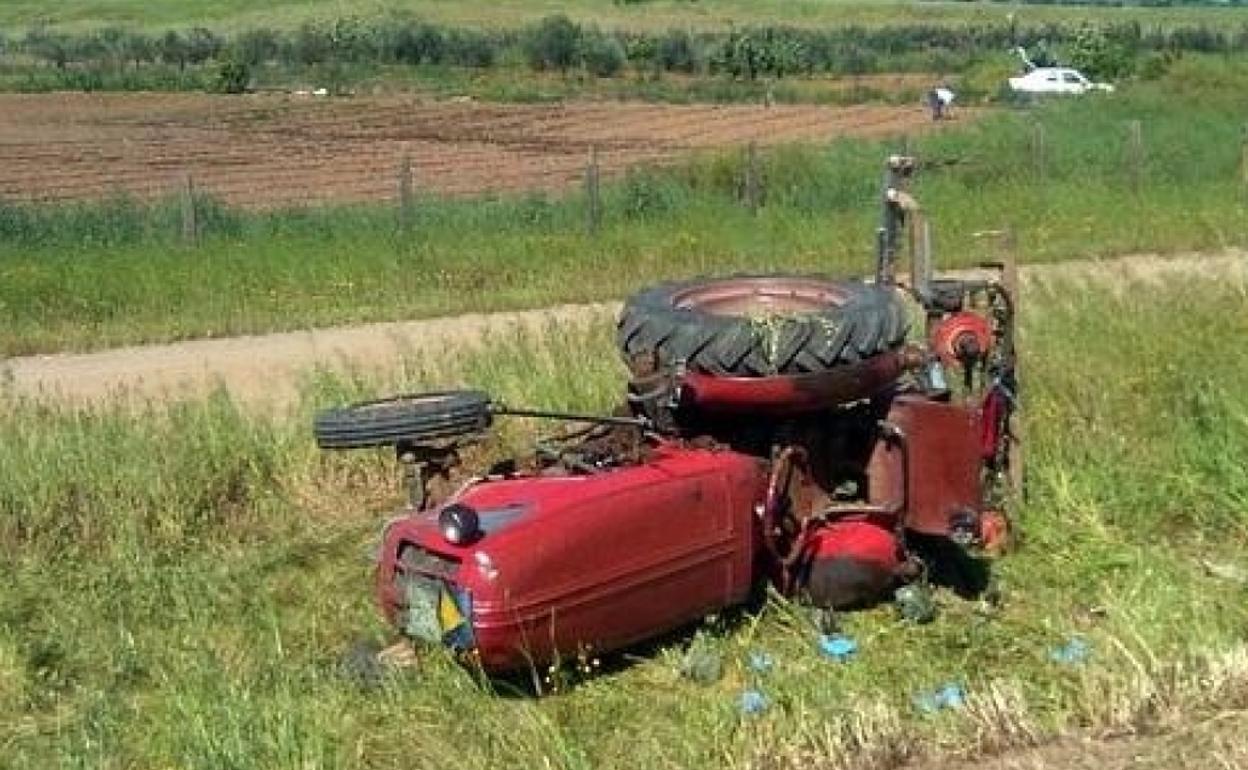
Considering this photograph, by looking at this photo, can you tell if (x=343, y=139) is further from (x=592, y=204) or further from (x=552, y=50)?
(x=552, y=50)

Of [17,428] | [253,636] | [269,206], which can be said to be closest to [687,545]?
[253,636]

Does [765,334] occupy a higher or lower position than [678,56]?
higher

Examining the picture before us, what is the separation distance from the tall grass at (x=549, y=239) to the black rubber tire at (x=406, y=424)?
8.74 meters

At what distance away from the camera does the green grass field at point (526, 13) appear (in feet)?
395

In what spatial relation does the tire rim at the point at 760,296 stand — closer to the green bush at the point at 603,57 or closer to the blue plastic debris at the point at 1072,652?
the blue plastic debris at the point at 1072,652

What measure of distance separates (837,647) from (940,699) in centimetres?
64

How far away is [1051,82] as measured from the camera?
54250 millimetres

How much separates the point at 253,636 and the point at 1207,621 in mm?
3138

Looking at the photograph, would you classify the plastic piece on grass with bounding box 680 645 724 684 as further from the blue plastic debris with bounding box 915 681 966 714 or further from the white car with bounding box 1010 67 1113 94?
the white car with bounding box 1010 67 1113 94

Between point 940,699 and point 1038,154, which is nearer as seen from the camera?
point 940,699

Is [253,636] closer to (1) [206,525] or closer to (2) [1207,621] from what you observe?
(1) [206,525]

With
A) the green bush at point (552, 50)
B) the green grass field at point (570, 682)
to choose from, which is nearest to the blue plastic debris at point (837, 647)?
the green grass field at point (570, 682)

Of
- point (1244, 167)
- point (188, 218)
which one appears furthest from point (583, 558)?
point (1244, 167)

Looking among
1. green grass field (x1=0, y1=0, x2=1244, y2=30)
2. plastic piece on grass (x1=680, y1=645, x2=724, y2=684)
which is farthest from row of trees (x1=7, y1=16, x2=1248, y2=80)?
plastic piece on grass (x1=680, y1=645, x2=724, y2=684)
